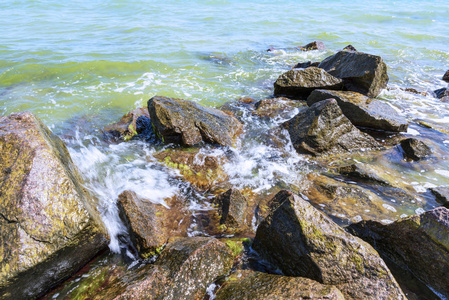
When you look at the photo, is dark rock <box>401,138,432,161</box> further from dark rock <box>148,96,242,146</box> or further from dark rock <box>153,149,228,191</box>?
dark rock <box>153,149,228,191</box>

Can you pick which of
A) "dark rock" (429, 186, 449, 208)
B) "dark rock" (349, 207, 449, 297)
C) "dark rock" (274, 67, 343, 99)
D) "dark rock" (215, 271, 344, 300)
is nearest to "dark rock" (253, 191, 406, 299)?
"dark rock" (215, 271, 344, 300)

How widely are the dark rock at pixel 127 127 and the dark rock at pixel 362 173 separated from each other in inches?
182

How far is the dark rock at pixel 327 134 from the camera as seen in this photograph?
5980 mm

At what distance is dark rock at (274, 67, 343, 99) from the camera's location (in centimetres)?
831

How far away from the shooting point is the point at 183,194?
4.89 metres

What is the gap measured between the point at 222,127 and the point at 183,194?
222 cm

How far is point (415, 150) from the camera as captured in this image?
19.4ft

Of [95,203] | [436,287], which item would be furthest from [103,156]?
[436,287]

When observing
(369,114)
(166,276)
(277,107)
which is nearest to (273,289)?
(166,276)

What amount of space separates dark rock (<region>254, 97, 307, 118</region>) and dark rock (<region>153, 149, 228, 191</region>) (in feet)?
8.65

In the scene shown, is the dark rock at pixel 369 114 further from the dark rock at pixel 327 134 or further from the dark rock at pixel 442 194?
the dark rock at pixel 442 194

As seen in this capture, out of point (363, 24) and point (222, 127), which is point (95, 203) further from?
point (363, 24)

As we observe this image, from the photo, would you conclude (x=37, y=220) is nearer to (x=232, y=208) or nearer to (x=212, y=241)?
(x=212, y=241)

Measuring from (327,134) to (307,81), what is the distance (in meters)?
2.94
